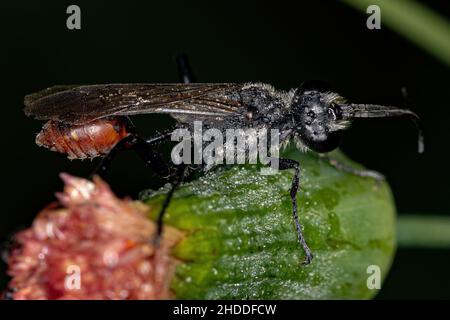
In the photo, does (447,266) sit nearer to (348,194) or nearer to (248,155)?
(348,194)

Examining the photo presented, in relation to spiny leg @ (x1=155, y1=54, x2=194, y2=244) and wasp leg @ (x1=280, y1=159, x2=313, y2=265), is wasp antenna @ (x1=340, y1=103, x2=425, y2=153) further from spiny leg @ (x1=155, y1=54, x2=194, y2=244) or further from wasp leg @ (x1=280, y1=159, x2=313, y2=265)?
spiny leg @ (x1=155, y1=54, x2=194, y2=244)

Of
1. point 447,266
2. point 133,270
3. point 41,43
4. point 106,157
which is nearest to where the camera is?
point 133,270

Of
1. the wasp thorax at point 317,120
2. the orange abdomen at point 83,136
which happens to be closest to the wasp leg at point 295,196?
the wasp thorax at point 317,120

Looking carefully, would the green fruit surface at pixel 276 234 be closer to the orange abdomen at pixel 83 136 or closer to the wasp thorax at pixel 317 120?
the wasp thorax at pixel 317 120

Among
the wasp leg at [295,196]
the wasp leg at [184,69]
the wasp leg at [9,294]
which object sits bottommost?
the wasp leg at [9,294]

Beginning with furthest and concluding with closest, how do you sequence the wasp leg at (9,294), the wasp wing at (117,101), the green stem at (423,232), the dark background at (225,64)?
1. the dark background at (225,64)
2. the green stem at (423,232)
3. the wasp wing at (117,101)
4. the wasp leg at (9,294)

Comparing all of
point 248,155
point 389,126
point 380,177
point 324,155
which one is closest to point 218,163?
point 248,155

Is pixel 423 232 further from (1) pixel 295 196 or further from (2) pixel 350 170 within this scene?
(1) pixel 295 196
